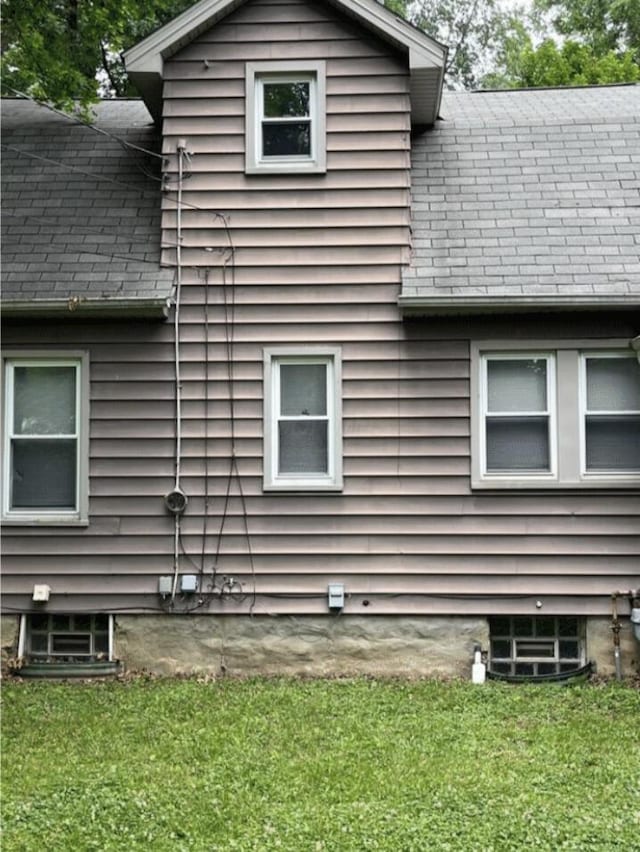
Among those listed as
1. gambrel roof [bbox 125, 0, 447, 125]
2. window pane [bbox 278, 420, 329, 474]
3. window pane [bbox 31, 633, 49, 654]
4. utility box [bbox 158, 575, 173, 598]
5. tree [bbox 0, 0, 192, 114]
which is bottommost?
window pane [bbox 31, 633, 49, 654]

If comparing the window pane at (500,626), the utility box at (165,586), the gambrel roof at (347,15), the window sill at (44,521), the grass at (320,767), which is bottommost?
the grass at (320,767)

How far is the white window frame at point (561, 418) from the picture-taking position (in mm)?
8047

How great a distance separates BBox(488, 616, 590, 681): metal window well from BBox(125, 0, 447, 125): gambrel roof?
504 centimetres

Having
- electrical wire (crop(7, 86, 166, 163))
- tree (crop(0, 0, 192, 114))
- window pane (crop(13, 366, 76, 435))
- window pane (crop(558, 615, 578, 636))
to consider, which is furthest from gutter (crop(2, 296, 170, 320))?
window pane (crop(558, 615, 578, 636))

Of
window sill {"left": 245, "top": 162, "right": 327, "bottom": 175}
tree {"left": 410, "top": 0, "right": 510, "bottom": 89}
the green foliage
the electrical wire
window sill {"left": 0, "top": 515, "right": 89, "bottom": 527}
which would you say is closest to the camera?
window sill {"left": 0, "top": 515, "right": 89, "bottom": 527}

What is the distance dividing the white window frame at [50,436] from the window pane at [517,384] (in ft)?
12.1

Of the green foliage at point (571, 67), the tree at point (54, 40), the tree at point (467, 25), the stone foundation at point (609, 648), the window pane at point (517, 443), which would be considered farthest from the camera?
the tree at point (467, 25)

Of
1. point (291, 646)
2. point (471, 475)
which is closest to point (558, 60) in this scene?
point (471, 475)

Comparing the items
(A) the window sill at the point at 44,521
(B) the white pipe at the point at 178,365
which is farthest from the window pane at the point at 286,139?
(A) the window sill at the point at 44,521

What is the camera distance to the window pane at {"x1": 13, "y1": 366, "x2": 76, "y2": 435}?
8.45m

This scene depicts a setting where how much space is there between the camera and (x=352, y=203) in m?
8.38

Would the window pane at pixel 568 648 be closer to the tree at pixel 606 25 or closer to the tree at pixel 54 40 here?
the tree at pixel 54 40

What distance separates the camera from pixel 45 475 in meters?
8.44

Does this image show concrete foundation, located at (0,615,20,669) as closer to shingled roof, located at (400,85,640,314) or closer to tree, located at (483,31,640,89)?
shingled roof, located at (400,85,640,314)
